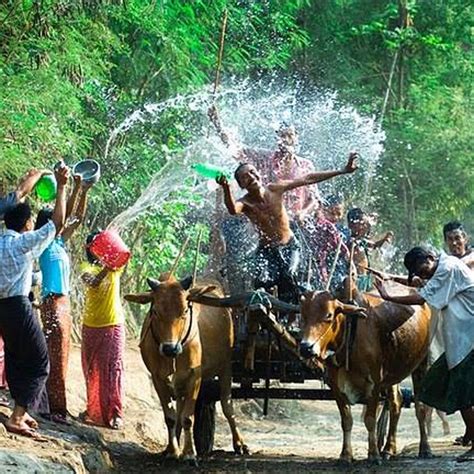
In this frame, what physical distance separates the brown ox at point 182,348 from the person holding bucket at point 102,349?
1023 millimetres

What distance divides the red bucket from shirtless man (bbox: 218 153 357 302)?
1282 mm

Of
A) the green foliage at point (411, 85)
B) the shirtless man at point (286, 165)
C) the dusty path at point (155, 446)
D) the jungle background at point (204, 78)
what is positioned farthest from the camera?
the green foliage at point (411, 85)

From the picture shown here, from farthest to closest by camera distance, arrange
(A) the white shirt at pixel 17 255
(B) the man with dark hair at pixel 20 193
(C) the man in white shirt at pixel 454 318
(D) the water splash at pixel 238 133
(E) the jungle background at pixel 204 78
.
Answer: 1. (D) the water splash at pixel 238 133
2. (E) the jungle background at pixel 204 78
3. (C) the man in white shirt at pixel 454 318
4. (B) the man with dark hair at pixel 20 193
5. (A) the white shirt at pixel 17 255

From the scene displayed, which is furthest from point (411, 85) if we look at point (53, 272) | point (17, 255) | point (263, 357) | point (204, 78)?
point (17, 255)

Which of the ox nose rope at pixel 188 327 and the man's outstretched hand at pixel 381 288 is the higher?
the man's outstretched hand at pixel 381 288

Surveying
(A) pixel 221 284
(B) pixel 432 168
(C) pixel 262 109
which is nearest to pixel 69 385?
(A) pixel 221 284

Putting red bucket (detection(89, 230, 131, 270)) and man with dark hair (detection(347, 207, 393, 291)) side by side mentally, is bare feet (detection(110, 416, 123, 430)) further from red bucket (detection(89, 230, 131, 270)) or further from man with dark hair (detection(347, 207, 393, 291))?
man with dark hair (detection(347, 207, 393, 291))

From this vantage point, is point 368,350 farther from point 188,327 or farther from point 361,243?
point 361,243

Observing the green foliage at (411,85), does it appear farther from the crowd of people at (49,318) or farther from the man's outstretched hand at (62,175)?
the man's outstretched hand at (62,175)

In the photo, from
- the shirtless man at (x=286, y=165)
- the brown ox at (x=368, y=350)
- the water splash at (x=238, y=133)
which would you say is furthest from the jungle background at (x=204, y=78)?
the brown ox at (x=368, y=350)

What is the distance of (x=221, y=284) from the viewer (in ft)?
35.9

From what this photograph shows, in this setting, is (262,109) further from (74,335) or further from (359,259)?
(359,259)

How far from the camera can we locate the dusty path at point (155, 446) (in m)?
8.58

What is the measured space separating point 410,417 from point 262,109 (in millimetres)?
5799
